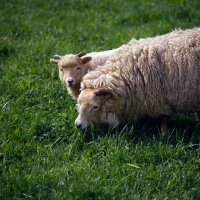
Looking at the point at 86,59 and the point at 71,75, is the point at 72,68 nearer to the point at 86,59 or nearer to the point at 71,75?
the point at 71,75

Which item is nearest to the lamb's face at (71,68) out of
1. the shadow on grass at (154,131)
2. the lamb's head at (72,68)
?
the lamb's head at (72,68)

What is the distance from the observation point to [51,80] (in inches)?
264

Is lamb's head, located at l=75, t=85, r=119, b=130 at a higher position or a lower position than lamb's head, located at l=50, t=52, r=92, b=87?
lower

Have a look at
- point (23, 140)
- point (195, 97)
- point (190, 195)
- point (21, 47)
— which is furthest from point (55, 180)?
point (21, 47)

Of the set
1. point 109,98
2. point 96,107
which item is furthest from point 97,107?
point 109,98

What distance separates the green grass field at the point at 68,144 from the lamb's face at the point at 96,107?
0.38 ft

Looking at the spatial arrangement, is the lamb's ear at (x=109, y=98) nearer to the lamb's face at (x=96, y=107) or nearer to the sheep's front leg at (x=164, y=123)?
the lamb's face at (x=96, y=107)

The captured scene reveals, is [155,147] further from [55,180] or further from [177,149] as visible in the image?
[55,180]

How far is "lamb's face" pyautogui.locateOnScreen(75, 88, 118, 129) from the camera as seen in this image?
516 cm

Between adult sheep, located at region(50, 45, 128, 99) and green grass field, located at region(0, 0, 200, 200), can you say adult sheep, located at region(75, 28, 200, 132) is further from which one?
adult sheep, located at region(50, 45, 128, 99)

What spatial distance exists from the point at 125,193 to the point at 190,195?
0.67m

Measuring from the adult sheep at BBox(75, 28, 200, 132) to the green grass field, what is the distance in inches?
8.8

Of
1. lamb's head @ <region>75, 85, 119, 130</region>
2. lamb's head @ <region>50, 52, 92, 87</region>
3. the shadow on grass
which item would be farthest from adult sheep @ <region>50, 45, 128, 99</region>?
the shadow on grass

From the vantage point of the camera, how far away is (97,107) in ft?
17.1
